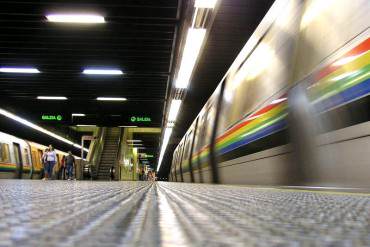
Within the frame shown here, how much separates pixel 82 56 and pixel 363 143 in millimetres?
10468

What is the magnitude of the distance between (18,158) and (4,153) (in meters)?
1.81

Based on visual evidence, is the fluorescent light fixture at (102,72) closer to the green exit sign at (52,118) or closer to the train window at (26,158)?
the green exit sign at (52,118)

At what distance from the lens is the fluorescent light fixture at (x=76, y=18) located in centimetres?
899

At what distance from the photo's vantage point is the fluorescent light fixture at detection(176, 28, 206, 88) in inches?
392

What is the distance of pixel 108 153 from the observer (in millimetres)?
28000

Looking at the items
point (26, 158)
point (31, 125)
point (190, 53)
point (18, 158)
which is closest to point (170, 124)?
point (31, 125)

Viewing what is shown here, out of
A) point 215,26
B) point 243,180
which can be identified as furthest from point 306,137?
point 215,26

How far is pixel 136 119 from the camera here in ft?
63.5

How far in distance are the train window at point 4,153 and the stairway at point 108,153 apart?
9.02 metres

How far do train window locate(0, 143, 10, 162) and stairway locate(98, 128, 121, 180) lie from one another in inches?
355

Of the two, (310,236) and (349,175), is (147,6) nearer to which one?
(349,175)

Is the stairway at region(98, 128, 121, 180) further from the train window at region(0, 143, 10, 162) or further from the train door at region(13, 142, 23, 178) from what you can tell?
the train window at region(0, 143, 10, 162)

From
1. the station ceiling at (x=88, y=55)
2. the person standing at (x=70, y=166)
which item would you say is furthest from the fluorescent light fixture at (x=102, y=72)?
the person standing at (x=70, y=166)

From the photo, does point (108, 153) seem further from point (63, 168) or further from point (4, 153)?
point (4, 153)
